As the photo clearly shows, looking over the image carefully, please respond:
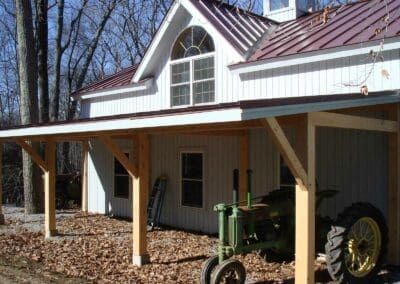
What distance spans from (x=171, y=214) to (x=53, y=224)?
3.06m

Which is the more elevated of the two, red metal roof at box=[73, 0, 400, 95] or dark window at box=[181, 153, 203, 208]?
red metal roof at box=[73, 0, 400, 95]

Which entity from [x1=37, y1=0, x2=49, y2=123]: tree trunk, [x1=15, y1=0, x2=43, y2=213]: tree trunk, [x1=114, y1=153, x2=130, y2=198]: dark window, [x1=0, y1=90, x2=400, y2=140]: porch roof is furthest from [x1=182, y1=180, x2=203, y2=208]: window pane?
[x1=37, y1=0, x2=49, y2=123]: tree trunk

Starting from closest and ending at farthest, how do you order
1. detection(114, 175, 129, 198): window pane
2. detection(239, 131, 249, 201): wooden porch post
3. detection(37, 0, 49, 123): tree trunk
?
detection(239, 131, 249, 201): wooden porch post → detection(114, 175, 129, 198): window pane → detection(37, 0, 49, 123): tree trunk

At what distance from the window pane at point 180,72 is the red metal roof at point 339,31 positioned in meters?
2.15

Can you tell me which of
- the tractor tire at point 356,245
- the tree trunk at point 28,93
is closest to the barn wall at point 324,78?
the tractor tire at point 356,245

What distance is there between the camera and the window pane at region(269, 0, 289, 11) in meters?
13.6

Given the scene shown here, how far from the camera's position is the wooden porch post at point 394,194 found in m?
8.30

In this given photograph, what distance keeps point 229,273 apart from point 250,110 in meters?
2.59

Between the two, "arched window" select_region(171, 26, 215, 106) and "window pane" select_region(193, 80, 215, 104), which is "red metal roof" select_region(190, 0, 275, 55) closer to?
"arched window" select_region(171, 26, 215, 106)

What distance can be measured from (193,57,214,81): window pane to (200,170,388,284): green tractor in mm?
5064

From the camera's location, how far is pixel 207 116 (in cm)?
596

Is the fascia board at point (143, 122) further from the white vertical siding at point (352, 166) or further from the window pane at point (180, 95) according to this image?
the window pane at point (180, 95)

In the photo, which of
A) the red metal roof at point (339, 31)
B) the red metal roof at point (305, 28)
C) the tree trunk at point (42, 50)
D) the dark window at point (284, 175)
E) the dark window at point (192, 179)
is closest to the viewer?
the red metal roof at point (339, 31)

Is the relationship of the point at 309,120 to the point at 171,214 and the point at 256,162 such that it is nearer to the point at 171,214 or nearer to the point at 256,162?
the point at 256,162
